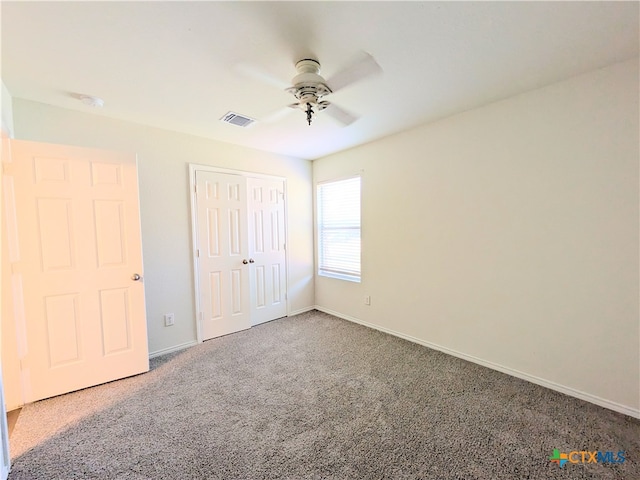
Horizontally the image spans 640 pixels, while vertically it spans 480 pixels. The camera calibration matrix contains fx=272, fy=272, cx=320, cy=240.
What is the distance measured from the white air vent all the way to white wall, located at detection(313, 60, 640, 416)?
63.6 inches

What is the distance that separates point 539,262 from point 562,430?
1.18 metres

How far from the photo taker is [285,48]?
1.67m

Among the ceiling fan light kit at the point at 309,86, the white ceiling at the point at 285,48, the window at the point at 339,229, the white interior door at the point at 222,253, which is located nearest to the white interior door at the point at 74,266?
the white ceiling at the point at 285,48

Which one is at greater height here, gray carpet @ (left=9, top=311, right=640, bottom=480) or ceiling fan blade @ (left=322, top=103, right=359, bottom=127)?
ceiling fan blade @ (left=322, top=103, right=359, bottom=127)

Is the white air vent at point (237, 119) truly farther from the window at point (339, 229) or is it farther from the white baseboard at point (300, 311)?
the white baseboard at point (300, 311)

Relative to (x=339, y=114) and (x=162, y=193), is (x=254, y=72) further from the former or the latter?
(x=162, y=193)

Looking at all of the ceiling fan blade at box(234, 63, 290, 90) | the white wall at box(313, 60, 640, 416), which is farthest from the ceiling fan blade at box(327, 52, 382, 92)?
the white wall at box(313, 60, 640, 416)

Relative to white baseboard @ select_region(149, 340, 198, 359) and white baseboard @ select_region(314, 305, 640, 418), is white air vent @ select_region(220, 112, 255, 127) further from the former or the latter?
white baseboard @ select_region(314, 305, 640, 418)

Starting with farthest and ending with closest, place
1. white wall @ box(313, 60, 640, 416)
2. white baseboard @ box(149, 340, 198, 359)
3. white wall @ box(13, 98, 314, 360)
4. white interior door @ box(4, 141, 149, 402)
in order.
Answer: white baseboard @ box(149, 340, 198, 359)
white wall @ box(13, 98, 314, 360)
white interior door @ box(4, 141, 149, 402)
white wall @ box(313, 60, 640, 416)

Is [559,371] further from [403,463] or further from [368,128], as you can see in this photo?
[368,128]

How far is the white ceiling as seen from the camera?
1.39 m

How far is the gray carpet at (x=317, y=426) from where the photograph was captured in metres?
1.52

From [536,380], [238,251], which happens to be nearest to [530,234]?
[536,380]

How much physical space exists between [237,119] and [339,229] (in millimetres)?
2036
